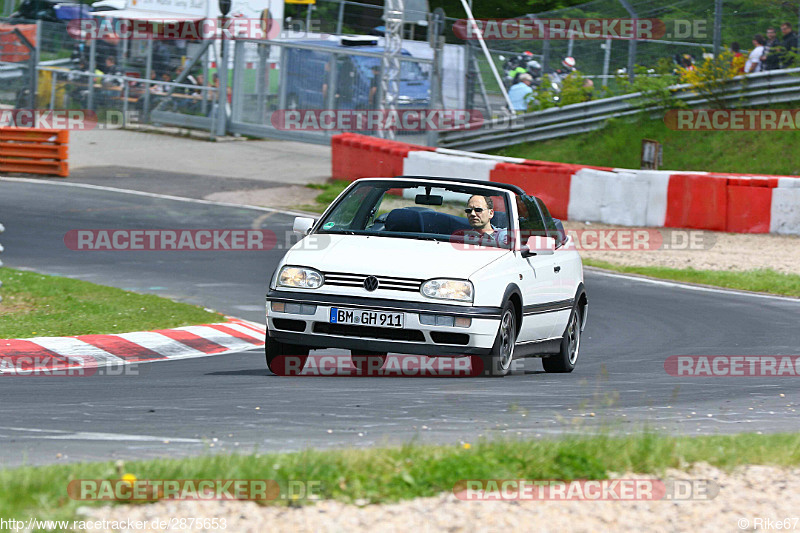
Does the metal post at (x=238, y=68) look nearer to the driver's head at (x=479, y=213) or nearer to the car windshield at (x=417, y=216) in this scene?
the car windshield at (x=417, y=216)

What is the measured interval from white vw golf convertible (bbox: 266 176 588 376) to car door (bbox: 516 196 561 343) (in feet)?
0.04

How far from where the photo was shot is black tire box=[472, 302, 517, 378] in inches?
330

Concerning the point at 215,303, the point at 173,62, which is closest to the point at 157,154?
the point at 173,62

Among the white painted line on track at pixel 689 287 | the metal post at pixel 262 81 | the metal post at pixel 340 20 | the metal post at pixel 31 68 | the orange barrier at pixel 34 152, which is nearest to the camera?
the white painted line on track at pixel 689 287

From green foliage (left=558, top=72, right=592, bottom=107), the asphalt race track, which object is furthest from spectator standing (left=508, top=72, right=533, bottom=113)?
the asphalt race track

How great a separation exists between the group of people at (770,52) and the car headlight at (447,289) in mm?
16559

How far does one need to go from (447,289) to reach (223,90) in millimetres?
23341

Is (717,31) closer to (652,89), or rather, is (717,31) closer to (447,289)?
(652,89)

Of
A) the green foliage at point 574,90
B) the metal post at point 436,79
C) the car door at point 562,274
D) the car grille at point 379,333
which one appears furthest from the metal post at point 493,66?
the car grille at point 379,333

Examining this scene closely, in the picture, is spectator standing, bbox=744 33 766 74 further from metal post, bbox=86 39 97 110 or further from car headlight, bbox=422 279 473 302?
car headlight, bbox=422 279 473 302

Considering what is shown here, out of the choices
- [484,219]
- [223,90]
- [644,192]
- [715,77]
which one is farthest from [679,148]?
[484,219]

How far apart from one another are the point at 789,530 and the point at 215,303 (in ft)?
30.0

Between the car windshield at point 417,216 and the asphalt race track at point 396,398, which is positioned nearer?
the asphalt race track at point 396,398

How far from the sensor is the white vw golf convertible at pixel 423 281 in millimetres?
8125
